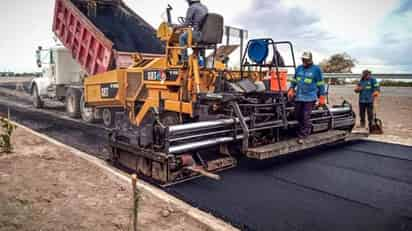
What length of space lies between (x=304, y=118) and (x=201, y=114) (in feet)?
5.86

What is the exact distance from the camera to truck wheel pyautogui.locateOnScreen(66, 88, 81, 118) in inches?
391

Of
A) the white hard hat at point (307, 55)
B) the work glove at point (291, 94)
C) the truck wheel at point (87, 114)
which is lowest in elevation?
the truck wheel at point (87, 114)

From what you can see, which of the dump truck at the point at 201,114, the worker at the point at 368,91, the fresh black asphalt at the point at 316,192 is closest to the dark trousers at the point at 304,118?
the dump truck at the point at 201,114

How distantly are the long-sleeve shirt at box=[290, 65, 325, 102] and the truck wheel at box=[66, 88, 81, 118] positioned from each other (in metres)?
6.63

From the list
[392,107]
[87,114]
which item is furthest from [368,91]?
[87,114]

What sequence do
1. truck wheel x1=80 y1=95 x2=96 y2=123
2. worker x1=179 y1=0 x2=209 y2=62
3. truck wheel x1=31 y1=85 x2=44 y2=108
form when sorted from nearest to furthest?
worker x1=179 y1=0 x2=209 y2=62, truck wheel x1=80 y1=95 x2=96 y2=123, truck wheel x1=31 y1=85 x2=44 y2=108

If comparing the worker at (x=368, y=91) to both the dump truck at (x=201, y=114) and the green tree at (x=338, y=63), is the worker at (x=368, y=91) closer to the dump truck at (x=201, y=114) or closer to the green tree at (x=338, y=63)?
the dump truck at (x=201, y=114)

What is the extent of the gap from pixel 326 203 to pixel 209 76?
2.88 m

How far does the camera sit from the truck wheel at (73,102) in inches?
391

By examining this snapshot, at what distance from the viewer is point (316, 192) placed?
12.6 feet

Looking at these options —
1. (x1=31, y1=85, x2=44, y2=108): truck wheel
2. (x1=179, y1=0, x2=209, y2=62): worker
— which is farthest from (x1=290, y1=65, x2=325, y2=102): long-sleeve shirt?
(x1=31, y1=85, x2=44, y2=108): truck wheel

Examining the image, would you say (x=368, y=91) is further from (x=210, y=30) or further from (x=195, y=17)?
(x=195, y=17)

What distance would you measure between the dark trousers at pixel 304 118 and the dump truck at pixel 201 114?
12cm

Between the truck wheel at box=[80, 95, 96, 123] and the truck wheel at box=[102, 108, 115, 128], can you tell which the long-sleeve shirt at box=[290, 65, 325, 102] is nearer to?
the truck wheel at box=[102, 108, 115, 128]
